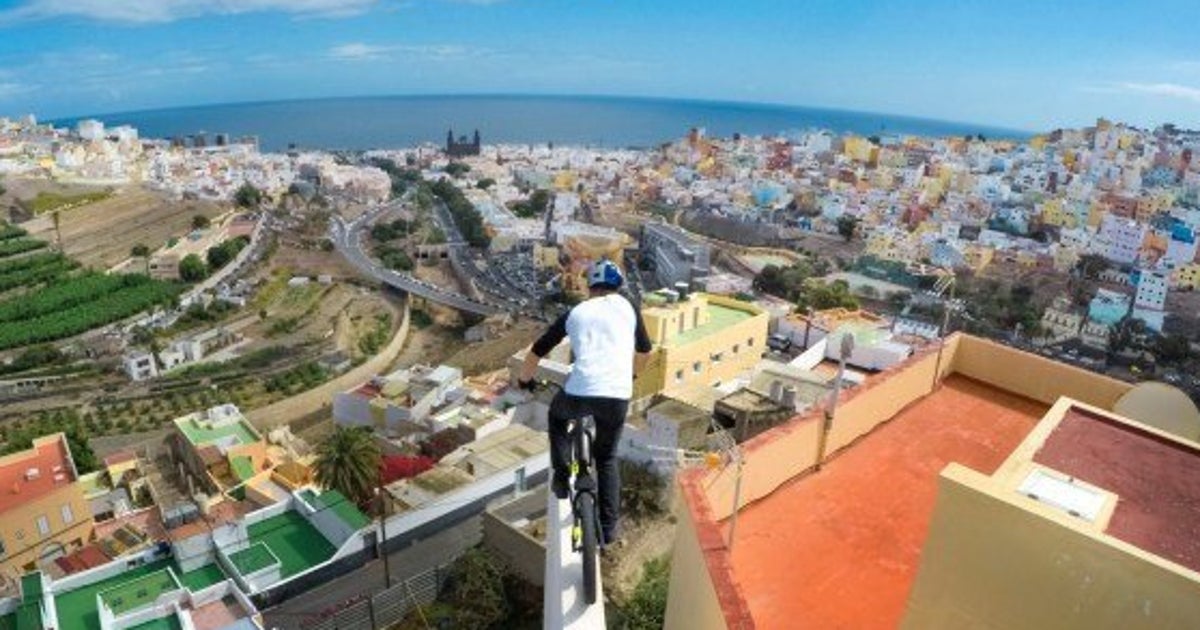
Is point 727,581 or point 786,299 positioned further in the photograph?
point 786,299

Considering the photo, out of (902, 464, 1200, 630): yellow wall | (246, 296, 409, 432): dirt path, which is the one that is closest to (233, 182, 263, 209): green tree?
(246, 296, 409, 432): dirt path

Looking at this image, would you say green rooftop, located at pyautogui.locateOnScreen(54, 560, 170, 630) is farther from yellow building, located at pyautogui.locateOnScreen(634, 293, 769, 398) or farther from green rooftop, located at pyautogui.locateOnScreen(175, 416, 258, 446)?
yellow building, located at pyautogui.locateOnScreen(634, 293, 769, 398)

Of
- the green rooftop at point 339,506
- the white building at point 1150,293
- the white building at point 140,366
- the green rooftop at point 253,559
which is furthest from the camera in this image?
the white building at point 1150,293

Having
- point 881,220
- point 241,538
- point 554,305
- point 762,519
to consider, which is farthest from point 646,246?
point 762,519

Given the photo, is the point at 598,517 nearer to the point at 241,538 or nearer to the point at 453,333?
the point at 241,538

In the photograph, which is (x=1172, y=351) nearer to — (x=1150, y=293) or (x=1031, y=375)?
A: (x=1150, y=293)

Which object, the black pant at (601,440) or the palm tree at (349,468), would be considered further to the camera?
the palm tree at (349,468)

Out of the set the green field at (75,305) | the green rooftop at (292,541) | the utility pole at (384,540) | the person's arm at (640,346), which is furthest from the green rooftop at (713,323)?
the green field at (75,305)

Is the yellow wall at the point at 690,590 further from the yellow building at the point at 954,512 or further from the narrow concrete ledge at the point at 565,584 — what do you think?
the narrow concrete ledge at the point at 565,584
